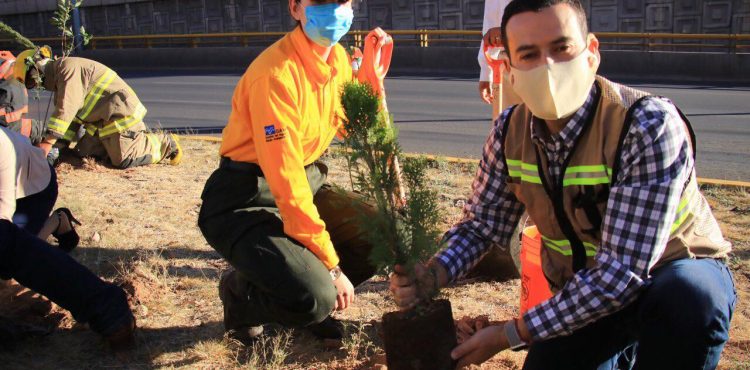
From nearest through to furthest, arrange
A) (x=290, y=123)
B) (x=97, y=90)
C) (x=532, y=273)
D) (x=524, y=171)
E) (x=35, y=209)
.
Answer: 1. (x=524, y=171)
2. (x=532, y=273)
3. (x=290, y=123)
4. (x=35, y=209)
5. (x=97, y=90)

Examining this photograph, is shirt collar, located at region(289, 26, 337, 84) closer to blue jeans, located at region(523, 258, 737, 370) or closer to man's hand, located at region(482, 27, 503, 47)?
man's hand, located at region(482, 27, 503, 47)

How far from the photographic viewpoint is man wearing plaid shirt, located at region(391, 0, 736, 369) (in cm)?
231

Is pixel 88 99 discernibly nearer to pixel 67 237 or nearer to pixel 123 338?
pixel 67 237

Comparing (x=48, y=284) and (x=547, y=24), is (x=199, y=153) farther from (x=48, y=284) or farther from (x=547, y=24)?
(x=547, y=24)

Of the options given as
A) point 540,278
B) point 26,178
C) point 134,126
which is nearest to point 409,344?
point 540,278

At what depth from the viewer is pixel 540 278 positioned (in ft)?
10.4

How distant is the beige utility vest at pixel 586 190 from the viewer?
242 centimetres

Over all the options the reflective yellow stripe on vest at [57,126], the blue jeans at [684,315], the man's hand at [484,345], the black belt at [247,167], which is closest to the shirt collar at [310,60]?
the black belt at [247,167]

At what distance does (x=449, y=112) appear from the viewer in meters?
12.1

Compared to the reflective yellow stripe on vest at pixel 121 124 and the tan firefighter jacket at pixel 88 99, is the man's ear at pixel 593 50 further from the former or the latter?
the reflective yellow stripe on vest at pixel 121 124

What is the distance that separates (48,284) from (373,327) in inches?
58.9

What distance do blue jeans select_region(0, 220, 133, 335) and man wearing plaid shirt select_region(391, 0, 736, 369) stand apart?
152 cm

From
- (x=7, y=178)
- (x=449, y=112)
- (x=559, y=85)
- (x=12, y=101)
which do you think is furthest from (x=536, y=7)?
(x=449, y=112)

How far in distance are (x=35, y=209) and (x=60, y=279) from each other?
1.19 m
